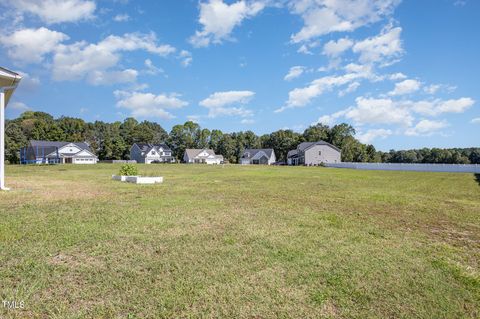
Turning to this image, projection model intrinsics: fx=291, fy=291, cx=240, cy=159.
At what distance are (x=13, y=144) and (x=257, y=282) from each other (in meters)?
78.3

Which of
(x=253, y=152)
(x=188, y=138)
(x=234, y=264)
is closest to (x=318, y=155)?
(x=253, y=152)

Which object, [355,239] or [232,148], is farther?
[232,148]

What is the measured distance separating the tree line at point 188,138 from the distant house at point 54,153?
4.29 m

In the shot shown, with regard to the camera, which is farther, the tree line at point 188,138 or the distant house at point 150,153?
the distant house at point 150,153

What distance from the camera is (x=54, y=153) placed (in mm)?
63719

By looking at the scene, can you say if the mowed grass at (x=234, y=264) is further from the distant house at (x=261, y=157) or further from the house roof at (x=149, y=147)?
the distant house at (x=261, y=157)

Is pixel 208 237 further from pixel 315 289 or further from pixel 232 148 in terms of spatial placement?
pixel 232 148

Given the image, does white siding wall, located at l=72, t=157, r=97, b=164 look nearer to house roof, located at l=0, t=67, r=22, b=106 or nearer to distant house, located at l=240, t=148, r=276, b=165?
distant house, located at l=240, t=148, r=276, b=165

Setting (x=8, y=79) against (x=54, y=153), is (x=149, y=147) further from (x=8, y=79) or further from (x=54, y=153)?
(x=8, y=79)

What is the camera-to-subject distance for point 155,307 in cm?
294

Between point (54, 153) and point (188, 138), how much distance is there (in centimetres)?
3653

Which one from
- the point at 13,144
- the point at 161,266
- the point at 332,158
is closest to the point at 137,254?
the point at 161,266

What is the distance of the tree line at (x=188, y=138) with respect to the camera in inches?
2904

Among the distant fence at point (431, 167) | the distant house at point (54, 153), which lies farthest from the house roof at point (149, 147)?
the distant fence at point (431, 167)
